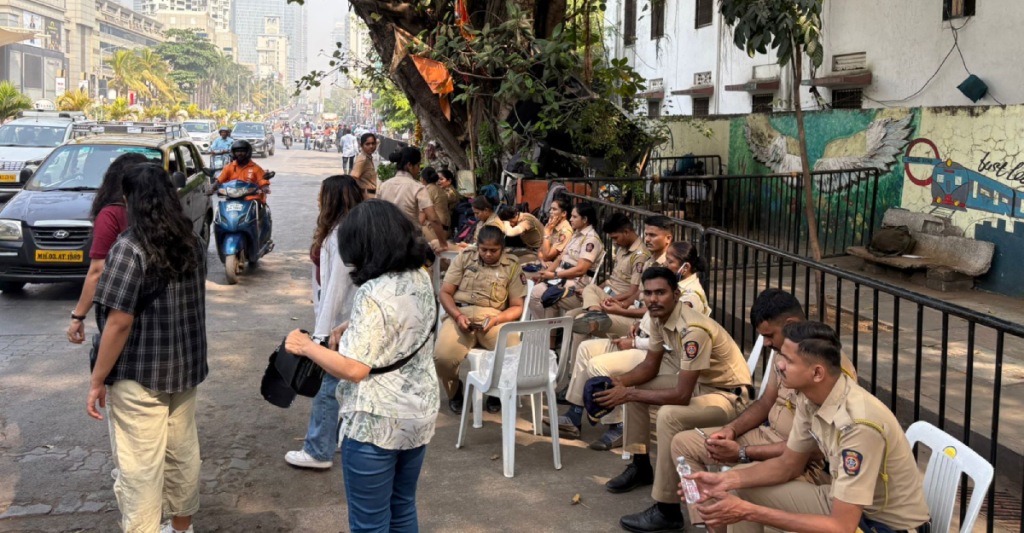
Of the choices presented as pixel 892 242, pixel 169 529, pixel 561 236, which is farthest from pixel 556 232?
pixel 169 529

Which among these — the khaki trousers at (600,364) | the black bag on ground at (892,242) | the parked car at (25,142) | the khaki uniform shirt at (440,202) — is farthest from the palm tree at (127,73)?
the khaki trousers at (600,364)

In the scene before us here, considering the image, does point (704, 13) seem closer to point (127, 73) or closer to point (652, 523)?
point (652, 523)

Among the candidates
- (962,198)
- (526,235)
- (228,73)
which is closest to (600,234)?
(526,235)

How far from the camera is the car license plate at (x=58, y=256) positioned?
9.49 m

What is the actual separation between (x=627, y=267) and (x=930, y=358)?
2.62 meters

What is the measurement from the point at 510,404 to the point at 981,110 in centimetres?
750

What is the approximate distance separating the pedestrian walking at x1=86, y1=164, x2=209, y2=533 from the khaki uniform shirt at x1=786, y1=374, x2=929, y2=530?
2665 mm

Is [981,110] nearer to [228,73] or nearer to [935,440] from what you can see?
[935,440]

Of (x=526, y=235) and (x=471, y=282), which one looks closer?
(x=471, y=282)

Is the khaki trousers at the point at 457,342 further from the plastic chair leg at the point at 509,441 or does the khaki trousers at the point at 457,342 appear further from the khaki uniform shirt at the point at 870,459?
the khaki uniform shirt at the point at 870,459

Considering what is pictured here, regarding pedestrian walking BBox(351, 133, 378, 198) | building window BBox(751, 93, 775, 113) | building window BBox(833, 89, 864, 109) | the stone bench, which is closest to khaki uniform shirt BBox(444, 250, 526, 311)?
pedestrian walking BBox(351, 133, 378, 198)

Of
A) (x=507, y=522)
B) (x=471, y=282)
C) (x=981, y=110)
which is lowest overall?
(x=507, y=522)

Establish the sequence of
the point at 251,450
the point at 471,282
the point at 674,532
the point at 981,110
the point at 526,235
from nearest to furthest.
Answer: the point at 674,532 → the point at 251,450 → the point at 471,282 → the point at 526,235 → the point at 981,110

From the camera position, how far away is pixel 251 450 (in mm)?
5594
